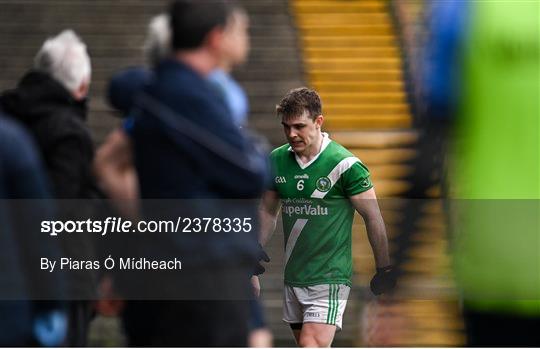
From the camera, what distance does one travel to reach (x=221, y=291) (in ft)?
12.5

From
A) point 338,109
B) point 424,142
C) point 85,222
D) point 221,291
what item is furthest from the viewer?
point 338,109

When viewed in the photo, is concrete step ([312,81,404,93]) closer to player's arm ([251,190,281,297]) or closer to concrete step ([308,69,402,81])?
concrete step ([308,69,402,81])

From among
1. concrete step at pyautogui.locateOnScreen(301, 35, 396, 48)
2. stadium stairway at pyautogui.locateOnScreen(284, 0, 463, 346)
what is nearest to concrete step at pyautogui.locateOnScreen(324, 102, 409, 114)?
stadium stairway at pyautogui.locateOnScreen(284, 0, 463, 346)

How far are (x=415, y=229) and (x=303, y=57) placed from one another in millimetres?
11954

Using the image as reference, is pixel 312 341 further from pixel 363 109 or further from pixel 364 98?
pixel 364 98

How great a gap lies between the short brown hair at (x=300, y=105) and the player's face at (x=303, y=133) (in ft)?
0.06

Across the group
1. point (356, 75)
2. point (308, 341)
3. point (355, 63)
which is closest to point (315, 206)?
point (308, 341)

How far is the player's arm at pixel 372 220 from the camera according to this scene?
587cm

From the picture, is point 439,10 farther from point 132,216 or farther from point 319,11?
point 319,11

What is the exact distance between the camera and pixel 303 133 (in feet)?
20.4

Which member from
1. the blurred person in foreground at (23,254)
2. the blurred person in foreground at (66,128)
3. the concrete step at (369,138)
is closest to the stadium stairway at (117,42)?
the concrete step at (369,138)

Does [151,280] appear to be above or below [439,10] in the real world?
below

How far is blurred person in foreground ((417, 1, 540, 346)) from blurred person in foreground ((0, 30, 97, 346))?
2.14m

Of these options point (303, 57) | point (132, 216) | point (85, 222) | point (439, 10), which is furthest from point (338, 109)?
point (439, 10)
